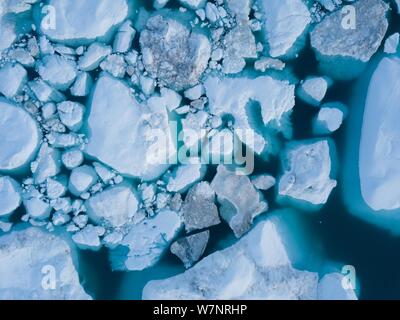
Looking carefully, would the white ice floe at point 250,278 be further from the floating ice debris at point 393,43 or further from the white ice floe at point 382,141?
the floating ice debris at point 393,43

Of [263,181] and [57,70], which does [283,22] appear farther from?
[57,70]

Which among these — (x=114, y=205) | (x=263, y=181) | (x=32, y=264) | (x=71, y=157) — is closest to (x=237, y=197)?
(x=263, y=181)

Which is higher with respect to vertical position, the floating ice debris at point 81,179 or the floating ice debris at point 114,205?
the floating ice debris at point 81,179

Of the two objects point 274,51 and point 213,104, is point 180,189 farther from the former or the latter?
point 274,51

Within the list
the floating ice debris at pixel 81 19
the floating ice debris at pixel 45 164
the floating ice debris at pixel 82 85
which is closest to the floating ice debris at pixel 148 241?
the floating ice debris at pixel 45 164

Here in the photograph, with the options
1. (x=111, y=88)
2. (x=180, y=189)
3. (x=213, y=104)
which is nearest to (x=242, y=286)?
(x=180, y=189)
